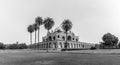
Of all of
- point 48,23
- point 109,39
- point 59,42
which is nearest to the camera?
point 48,23

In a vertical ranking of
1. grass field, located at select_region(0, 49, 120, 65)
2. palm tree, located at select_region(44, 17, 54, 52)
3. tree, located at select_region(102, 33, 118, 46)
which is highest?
palm tree, located at select_region(44, 17, 54, 52)

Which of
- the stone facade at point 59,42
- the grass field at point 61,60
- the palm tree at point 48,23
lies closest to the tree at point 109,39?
the stone facade at point 59,42

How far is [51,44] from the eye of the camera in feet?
356

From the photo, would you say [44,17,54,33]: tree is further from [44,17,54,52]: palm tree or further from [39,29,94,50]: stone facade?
[39,29,94,50]: stone facade

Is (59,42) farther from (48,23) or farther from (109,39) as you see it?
(109,39)

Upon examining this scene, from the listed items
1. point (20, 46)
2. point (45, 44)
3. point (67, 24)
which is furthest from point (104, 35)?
point (20, 46)

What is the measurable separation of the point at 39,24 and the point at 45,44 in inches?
1346

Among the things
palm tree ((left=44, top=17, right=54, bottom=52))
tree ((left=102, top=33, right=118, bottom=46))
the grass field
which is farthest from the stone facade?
the grass field

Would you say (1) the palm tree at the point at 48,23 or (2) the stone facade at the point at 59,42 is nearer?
(1) the palm tree at the point at 48,23

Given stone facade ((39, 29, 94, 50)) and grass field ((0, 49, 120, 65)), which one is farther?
stone facade ((39, 29, 94, 50))

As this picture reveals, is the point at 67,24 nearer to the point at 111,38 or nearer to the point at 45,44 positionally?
the point at 111,38

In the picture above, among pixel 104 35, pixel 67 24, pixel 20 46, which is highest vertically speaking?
pixel 67 24

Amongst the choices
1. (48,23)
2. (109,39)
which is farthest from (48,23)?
(109,39)

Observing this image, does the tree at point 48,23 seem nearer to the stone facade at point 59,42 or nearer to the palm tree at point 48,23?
the palm tree at point 48,23
